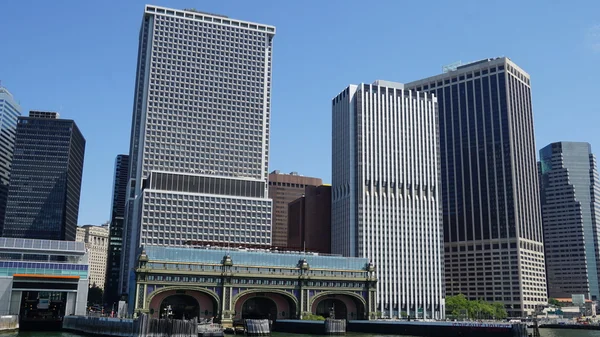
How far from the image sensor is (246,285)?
18500 cm

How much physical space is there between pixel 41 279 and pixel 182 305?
41727mm

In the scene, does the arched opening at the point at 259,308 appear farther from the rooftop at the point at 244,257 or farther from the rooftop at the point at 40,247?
the rooftop at the point at 40,247

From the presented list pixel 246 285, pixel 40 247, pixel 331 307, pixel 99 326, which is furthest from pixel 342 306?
pixel 40 247

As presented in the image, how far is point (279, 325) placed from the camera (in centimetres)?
17275

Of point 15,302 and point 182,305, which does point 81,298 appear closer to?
point 15,302

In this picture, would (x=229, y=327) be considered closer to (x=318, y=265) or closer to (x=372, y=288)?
(x=318, y=265)

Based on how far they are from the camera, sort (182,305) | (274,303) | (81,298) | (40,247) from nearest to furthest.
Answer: (81,298) → (40,247) → (182,305) → (274,303)

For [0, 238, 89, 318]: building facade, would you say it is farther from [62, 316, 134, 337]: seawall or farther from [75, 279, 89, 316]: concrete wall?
[62, 316, 134, 337]: seawall

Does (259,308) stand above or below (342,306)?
below

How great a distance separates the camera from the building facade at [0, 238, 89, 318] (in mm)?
157250

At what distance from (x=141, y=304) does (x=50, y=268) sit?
26480mm

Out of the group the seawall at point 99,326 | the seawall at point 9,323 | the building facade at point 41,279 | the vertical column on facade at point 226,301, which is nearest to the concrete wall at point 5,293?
the building facade at point 41,279

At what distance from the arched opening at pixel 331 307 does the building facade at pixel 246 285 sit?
1.05 ft

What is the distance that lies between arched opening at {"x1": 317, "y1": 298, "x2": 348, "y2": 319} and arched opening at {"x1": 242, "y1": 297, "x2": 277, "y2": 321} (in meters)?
15.6
